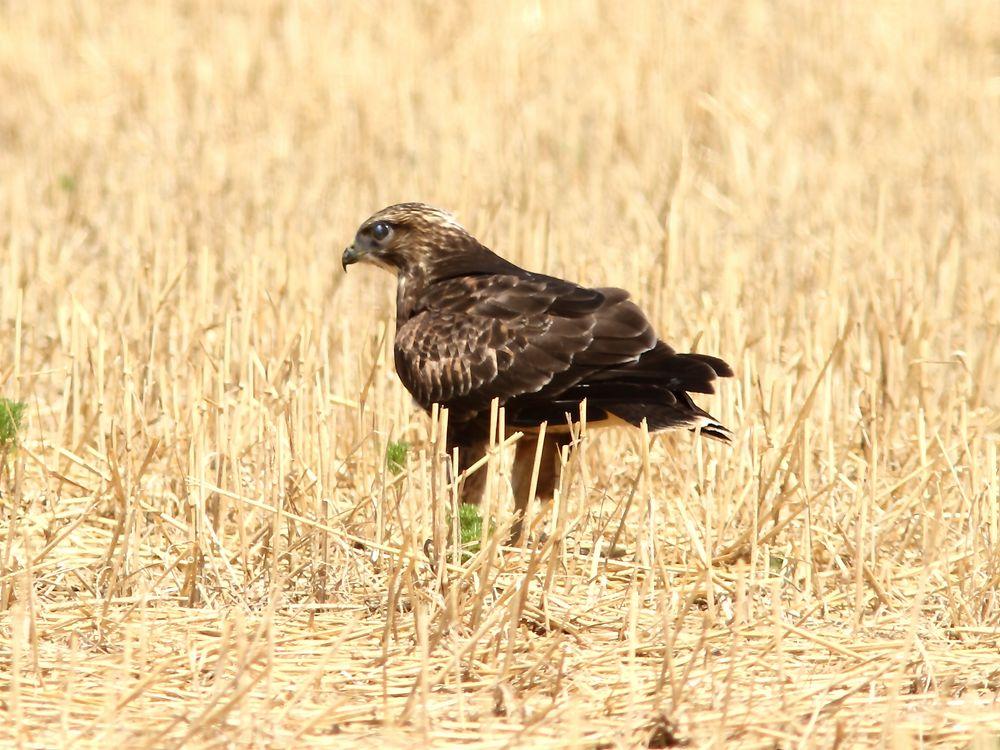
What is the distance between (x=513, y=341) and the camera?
17.9ft

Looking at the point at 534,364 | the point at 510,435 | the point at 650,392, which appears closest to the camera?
the point at 650,392

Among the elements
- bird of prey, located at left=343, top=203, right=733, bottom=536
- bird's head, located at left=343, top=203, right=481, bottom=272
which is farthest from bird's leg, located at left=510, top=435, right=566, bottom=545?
bird's head, located at left=343, top=203, right=481, bottom=272

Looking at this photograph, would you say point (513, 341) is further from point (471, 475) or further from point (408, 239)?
point (408, 239)

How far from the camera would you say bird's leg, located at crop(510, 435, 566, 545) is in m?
5.67

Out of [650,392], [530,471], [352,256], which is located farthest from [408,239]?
[650,392]

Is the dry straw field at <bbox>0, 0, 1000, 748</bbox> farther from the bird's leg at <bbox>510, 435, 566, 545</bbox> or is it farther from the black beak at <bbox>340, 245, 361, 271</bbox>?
the black beak at <bbox>340, 245, 361, 271</bbox>

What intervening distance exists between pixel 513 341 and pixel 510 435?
16.0 inches

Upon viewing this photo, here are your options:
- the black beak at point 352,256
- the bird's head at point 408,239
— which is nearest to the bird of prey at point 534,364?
the bird's head at point 408,239

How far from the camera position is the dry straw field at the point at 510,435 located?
4.04 metres

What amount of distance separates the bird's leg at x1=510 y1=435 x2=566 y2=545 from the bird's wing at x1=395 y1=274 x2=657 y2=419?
289mm

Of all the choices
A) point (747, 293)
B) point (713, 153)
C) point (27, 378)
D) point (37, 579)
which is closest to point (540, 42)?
point (713, 153)

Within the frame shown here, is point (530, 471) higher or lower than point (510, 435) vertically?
lower

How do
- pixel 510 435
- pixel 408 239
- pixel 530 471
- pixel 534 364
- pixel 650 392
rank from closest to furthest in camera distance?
pixel 650 392, pixel 534 364, pixel 510 435, pixel 530 471, pixel 408 239

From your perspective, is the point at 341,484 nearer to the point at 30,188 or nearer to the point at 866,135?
the point at 30,188
